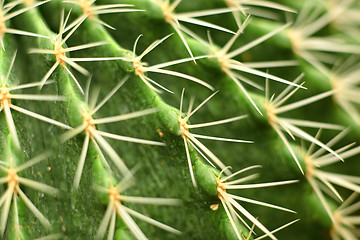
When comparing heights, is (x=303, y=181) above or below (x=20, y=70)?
below

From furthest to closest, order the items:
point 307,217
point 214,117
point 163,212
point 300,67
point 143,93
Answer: point 300,67 → point 307,217 → point 214,117 → point 163,212 → point 143,93

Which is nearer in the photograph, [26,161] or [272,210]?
[26,161]

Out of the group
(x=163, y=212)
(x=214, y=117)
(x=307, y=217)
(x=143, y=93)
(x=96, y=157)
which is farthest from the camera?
(x=307, y=217)

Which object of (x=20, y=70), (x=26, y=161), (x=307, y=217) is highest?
(x=20, y=70)

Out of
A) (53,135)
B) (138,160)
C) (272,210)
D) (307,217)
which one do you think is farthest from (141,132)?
(307,217)

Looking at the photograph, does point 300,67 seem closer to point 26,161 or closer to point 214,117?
point 214,117

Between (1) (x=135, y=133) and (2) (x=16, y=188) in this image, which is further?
(1) (x=135, y=133)

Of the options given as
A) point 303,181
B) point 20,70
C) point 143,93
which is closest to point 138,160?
point 143,93
